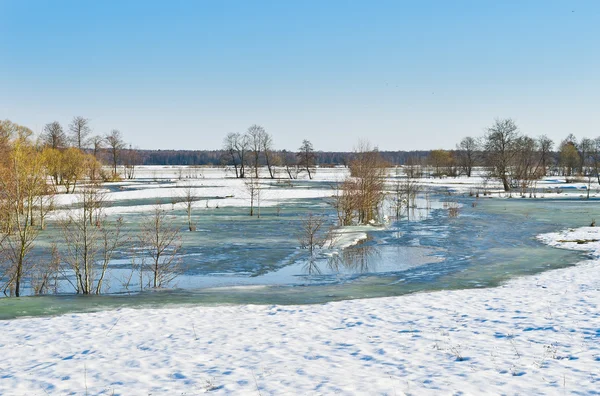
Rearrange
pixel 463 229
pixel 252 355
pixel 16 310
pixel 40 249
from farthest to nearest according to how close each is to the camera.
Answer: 1. pixel 463 229
2. pixel 40 249
3. pixel 16 310
4. pixel 252 355

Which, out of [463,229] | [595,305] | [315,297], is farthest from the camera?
[463,229]

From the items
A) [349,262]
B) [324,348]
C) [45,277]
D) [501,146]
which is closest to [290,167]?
[501,146]

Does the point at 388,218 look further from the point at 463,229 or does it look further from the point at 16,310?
the point at 16,310

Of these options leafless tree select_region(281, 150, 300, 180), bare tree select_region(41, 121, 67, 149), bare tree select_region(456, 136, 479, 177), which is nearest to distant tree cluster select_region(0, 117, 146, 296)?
bare tree select_region(41, 121, 67, 149)

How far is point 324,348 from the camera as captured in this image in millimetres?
9273

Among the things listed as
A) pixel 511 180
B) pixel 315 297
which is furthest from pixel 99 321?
pixel 511 180

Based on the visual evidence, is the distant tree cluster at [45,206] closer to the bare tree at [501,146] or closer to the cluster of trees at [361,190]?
the cluster of trees at [361,190]

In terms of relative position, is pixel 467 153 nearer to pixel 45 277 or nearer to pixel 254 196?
pixel 254 196

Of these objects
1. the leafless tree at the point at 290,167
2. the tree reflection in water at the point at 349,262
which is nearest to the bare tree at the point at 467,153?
the leafless tree at the point at 290,167

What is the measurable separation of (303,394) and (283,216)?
30345 millimetres

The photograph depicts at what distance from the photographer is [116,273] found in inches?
755

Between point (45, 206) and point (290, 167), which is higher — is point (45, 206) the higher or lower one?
the lower one

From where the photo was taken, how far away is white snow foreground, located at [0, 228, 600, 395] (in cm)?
732

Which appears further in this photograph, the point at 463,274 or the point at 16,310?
the point at 463,274
